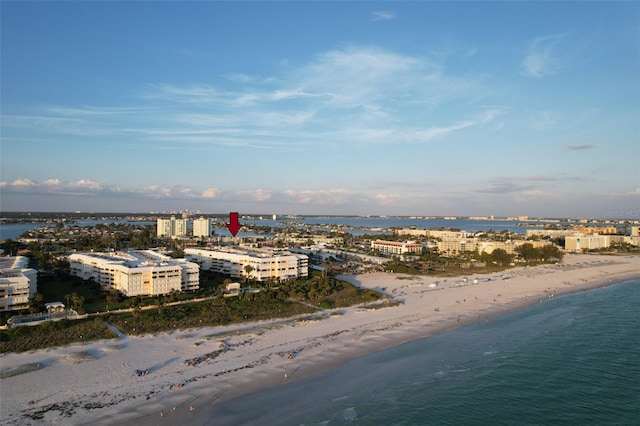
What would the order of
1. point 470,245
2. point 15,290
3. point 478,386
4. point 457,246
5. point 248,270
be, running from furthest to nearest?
point 470,245
point 457,246
point 248,270
point 15,290
point 478,386

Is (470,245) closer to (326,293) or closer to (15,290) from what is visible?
(326,293)

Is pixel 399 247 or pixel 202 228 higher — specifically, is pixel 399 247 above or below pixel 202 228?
below

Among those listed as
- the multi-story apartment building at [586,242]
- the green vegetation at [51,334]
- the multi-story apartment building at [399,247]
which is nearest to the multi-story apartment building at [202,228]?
the multi-story apartment building at [399,247]

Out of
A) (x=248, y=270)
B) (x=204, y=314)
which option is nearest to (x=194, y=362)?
(x=204, y=314)

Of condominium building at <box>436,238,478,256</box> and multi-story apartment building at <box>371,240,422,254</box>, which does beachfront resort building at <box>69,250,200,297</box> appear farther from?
condominium building at <box>436,238,478,256</box>

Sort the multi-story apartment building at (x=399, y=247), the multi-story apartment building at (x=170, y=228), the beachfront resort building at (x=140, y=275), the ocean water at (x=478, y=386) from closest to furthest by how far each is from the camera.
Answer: the ocean water at (x=478, y=386) → the beachfront resort building at (x=140, y=275) → the multi-story apartment building at (x=399, y=247) → the multi-story apartment building at (x=170, y=228)

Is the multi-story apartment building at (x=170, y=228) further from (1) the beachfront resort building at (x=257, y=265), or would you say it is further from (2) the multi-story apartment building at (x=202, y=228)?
(1) the beachfront resort building at (x=257, y=265)

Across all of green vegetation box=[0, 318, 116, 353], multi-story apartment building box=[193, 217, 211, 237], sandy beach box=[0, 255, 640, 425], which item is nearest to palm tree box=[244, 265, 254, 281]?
sandy beach box=[0, 255, 640, 425]

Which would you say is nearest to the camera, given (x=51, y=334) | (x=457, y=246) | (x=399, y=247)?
(x=51, y=334)
